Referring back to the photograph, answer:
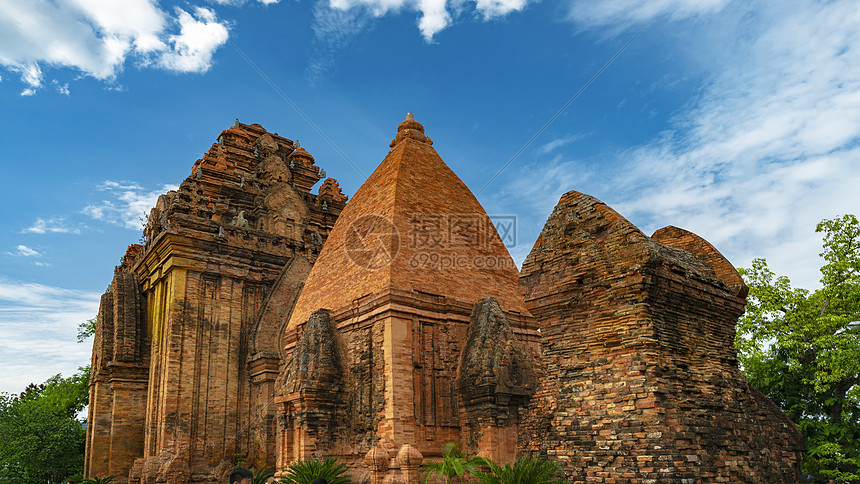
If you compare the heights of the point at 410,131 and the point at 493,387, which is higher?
the point at 410,131

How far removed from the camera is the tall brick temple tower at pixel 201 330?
15.5 meters

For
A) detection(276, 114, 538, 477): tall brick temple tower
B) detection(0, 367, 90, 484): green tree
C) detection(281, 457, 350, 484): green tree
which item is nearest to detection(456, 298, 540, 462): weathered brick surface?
detection(276, 114, 538, 477): tall brick temple tower

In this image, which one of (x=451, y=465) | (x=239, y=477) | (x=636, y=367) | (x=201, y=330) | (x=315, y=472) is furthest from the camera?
(x=201, y=330)

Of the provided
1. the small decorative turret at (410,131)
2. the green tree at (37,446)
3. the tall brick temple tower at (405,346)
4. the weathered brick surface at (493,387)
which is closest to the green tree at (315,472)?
the tall brick temple tower at (405,346)

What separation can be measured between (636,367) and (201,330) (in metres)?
12.7

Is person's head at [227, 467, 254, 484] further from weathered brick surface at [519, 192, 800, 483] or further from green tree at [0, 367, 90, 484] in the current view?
green tree at [0, 367, 90, 484]

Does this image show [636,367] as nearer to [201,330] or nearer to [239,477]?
[239,477]

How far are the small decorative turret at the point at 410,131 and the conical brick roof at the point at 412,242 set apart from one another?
24 millimetres

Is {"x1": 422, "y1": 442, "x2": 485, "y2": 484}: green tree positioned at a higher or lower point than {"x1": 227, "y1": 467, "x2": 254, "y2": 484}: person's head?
lower

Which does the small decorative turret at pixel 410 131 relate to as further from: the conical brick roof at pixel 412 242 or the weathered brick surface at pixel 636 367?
the weathered brick surface at pixel 636 367

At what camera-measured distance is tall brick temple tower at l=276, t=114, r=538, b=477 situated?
1067 centimetres

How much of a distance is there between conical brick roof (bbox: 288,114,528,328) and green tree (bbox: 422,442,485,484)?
2.81 meters

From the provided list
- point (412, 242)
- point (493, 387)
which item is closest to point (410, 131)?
point (412, 242)

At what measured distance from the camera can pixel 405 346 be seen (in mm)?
10984
